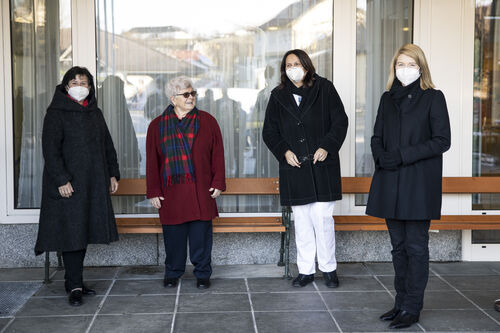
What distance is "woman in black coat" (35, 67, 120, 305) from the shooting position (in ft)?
15.4

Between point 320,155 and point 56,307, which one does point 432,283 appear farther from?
point 56,307

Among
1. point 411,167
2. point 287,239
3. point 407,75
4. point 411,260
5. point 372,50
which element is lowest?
point 287,239

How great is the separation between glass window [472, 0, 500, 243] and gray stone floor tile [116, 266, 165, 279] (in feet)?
9.67

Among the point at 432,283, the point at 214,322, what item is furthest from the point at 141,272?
the point at 432,283

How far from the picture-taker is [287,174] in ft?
16.8

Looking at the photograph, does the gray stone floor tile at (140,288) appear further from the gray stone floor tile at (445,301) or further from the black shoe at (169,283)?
the gray stone floor tile at (445,301)

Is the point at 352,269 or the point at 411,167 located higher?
the point at 411,167

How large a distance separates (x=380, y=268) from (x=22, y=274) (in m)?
3.16

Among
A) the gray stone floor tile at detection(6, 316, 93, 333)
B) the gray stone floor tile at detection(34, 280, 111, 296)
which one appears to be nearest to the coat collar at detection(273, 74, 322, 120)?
the gray stone floor tile at detection(34, 280, 111, 296)

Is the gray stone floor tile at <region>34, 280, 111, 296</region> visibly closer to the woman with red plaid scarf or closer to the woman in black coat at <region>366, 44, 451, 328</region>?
the woman with red plaid scarf

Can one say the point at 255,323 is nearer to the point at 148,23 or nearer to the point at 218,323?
the point at 218,323

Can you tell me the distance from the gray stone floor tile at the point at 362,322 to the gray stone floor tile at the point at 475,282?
1.03 m

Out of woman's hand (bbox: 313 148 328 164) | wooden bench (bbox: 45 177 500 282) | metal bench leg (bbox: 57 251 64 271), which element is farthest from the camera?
metal bench leg (bbox: 57 251 64 271)

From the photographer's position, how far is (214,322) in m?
4.30
